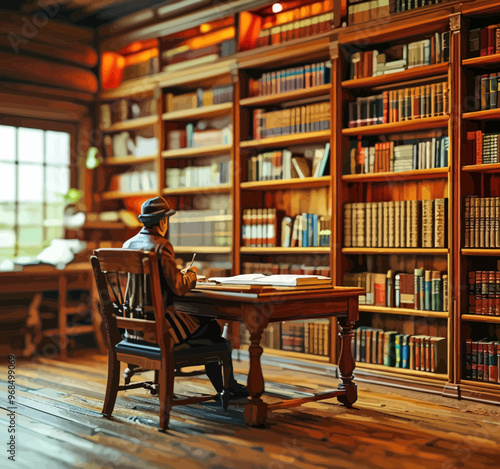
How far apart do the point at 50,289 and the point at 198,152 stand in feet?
6.16

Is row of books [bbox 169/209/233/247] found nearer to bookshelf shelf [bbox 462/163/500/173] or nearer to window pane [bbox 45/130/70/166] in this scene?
window pane [bbox 45/130/70/166]

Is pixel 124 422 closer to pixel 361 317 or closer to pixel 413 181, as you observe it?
pixel 361 317

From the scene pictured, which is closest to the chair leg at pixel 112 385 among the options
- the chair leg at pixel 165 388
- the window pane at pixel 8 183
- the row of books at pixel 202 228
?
the chair leg at pixel 165 388

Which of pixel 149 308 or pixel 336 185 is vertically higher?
pixel 336 185

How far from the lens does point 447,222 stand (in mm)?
4465

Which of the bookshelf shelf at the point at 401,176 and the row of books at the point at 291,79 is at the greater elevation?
the row of books at the point at 291,79

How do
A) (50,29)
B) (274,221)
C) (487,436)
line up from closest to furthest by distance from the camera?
(487,436), (274,221), (50,29)

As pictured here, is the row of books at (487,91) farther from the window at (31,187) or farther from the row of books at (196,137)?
the window at (31,187)

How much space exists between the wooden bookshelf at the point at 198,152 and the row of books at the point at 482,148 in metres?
2.08

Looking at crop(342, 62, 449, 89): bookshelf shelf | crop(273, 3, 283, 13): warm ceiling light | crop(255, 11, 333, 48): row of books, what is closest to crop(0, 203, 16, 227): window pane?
crop(255, 11, 333, 48): row of books

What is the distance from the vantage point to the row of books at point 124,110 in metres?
6.57

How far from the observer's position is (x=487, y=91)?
426 cm

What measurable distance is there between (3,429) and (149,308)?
1002 millimetres

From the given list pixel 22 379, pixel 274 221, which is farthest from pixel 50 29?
pixel 22 379
